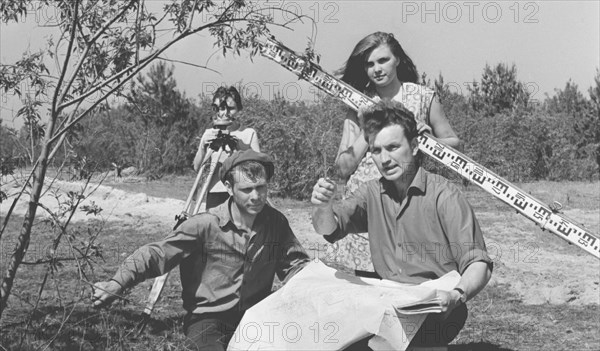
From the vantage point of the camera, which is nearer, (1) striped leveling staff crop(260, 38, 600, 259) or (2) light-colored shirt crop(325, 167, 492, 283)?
(2) light-colored shirt crop(325, 167, 492, 283)

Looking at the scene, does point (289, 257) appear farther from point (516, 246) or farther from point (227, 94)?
point (516, 246)

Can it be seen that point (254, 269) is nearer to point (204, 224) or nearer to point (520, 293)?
point (204, 224)

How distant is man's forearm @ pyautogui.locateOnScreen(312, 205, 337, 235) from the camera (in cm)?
319

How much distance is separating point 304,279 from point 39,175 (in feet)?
5.35

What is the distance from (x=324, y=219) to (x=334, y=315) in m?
0.42

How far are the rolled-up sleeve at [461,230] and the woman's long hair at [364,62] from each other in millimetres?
1317

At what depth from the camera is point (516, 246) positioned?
374 inches

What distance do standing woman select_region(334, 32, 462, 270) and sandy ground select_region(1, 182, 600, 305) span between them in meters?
1.36

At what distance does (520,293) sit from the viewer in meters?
7.05

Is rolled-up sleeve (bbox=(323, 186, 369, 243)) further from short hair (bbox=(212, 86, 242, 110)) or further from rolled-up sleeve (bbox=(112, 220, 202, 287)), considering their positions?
short hair (bbox=(212, 86, 242, 110))

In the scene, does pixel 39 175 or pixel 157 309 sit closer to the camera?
pixel 39 175

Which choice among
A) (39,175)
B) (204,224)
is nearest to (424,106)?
(204,224)

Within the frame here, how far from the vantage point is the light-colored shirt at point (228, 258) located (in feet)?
12.4

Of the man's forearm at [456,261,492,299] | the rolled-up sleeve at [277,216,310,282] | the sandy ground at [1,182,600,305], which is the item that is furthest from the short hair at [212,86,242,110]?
the man's forearm at [456,261,492,299]
